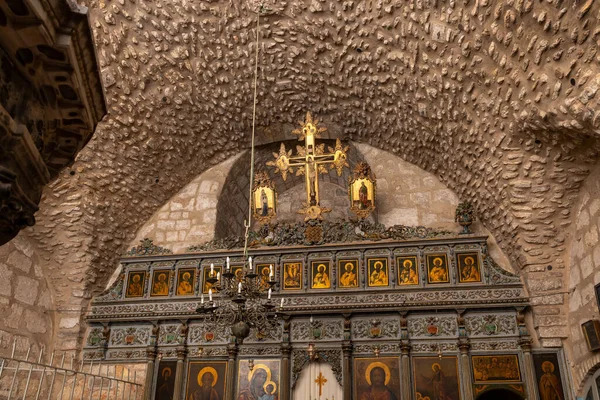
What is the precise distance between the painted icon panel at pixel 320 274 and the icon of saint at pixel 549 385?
10.9 ft

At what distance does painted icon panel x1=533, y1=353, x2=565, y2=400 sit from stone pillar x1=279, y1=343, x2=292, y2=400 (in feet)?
11.6

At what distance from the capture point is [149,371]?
8.11 metres

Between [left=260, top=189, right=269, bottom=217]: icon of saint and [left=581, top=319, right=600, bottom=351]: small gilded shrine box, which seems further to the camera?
[left=260, top=189, right=269, bottom=217]: icon of saint

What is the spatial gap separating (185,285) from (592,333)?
613 centimetres

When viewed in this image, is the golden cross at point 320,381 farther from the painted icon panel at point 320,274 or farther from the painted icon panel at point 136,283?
the painted icon panel at point 136,283

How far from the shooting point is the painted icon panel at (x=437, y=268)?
25.9 ft

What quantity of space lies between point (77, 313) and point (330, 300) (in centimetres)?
437

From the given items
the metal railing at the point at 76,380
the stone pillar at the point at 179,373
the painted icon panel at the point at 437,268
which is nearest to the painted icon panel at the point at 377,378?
the painted icon panel at the point at 437,268

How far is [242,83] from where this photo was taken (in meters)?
8.83

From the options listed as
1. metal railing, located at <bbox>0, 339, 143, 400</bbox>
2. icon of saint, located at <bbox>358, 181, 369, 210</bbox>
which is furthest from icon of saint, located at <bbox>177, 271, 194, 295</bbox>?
icon of saint, located at <bbox>358, 181, 369, 210</bbox>

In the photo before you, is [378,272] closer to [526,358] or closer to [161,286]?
[526,358]

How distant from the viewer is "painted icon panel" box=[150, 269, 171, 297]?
28.8 feet

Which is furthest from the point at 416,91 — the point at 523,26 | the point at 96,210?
the point at 96,210

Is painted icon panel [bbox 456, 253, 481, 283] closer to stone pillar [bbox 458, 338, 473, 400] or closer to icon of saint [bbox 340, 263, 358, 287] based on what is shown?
stone pillar [bbox 458, 338, 473, 400]
